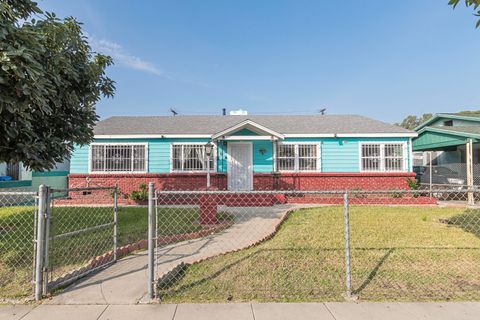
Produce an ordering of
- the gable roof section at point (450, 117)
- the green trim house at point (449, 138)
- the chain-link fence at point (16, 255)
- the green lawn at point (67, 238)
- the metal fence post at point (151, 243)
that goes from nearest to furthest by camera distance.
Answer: the metal fence post at point (151, 243)
the chain-link fence at point (16, 255)
the green lawn at point (67, 238)
the green trim house at point (449, 138)
the gable roof section at point (450, 117)

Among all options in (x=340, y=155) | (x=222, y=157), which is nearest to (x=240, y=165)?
(x=222, y=157)

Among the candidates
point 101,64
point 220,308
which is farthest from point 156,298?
point 101,64

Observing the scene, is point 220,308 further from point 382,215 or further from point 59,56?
point 382,215

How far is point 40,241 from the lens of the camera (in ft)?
12.1

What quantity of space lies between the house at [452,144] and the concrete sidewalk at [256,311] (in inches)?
420

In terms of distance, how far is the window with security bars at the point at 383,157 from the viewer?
13766 mm

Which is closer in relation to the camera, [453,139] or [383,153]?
[453,139]

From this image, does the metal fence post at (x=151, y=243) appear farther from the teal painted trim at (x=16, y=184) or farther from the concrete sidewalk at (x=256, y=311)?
the teal painted trim at (x=16, y=184)

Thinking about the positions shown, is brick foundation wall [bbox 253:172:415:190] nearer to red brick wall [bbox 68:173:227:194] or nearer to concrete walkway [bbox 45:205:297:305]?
red brick wall [bbox 68:173:227:194]

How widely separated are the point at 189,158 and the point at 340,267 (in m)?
10.3

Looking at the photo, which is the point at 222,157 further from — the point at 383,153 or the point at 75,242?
the point at 75,242

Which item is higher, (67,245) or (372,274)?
(67,245)

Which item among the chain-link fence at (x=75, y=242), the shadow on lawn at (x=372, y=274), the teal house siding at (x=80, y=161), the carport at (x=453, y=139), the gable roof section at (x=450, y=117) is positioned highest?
the gable roof section at (x=450, y=117)

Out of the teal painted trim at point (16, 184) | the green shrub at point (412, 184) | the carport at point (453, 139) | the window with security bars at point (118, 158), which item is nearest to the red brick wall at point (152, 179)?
the window with security bars at point (118, 158)
